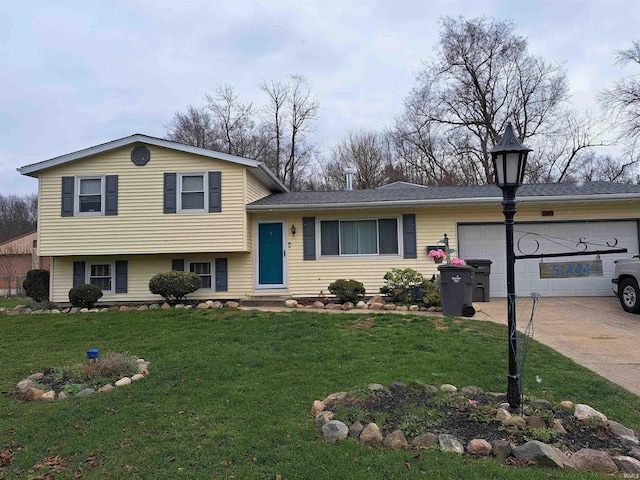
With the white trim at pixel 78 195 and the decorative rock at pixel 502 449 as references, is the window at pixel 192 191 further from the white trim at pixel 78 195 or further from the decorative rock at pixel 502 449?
the decorative rock at pixel 502 449

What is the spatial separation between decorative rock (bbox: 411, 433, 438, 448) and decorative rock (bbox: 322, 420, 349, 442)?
519 mm

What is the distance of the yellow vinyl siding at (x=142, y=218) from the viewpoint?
11047 mm

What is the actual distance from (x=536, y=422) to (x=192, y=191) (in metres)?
9.83

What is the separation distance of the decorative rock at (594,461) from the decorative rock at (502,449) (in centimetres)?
39

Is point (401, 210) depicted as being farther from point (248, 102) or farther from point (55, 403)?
point (248, 102)

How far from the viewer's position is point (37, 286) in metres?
11.7

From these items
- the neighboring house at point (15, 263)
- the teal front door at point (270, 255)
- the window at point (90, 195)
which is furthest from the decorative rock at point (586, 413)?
the neighboring house at point (15, 263)

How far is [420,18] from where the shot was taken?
11625 mm

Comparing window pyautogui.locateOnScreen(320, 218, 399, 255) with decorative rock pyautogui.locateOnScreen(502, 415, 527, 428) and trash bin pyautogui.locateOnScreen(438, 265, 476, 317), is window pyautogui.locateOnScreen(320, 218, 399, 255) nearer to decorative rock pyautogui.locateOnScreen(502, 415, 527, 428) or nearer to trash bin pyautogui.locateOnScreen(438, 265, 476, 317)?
trash bin pyautogui.locateOnScreen(438, 265, 476, 317)

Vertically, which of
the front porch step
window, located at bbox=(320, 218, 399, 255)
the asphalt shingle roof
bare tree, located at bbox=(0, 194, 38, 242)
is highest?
bare tree, located at bbox=(0, 194, 38, 242)

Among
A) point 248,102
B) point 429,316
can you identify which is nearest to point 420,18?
point 429,316

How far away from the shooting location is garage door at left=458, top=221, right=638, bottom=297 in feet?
36.6

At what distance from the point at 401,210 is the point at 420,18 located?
5.30m

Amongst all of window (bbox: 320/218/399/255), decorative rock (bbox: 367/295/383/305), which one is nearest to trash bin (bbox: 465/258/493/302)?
window (bbox: 320/218/399/255)
